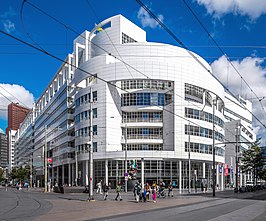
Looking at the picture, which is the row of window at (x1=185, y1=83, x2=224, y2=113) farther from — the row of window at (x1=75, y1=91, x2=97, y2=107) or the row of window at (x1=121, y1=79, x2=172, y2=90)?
the row of window at (x1=75, y1=91, x2=97, y2=107)

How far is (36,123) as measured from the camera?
12925 centimetres

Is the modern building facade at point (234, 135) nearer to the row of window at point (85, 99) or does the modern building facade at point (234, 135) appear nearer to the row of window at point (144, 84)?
the row of window at point (144, 84)

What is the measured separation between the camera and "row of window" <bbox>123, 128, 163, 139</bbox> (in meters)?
70.9

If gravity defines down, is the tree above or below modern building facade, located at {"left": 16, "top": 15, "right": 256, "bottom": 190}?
below

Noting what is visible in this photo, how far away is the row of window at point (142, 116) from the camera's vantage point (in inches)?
2808

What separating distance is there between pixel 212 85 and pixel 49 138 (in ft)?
169

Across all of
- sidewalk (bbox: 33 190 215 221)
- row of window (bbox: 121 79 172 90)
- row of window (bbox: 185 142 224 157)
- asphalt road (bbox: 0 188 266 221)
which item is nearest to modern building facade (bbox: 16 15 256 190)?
row of window (bbox: 121 79 172 90)

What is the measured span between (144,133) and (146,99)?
644 cm

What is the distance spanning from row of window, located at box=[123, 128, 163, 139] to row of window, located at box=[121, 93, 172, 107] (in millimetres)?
4951

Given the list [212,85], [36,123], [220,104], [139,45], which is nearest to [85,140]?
[139,45]

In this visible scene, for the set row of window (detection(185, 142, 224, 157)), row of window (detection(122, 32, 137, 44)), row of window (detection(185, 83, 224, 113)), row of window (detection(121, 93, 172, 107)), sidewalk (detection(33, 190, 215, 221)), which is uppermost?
row of window (detection(122, 32, 137, 44))

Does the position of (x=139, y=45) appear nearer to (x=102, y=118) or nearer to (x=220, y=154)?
(x=102, y=118)

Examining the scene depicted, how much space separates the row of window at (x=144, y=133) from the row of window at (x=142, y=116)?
1.85 metres

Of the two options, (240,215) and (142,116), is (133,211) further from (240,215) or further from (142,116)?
(142,116)
